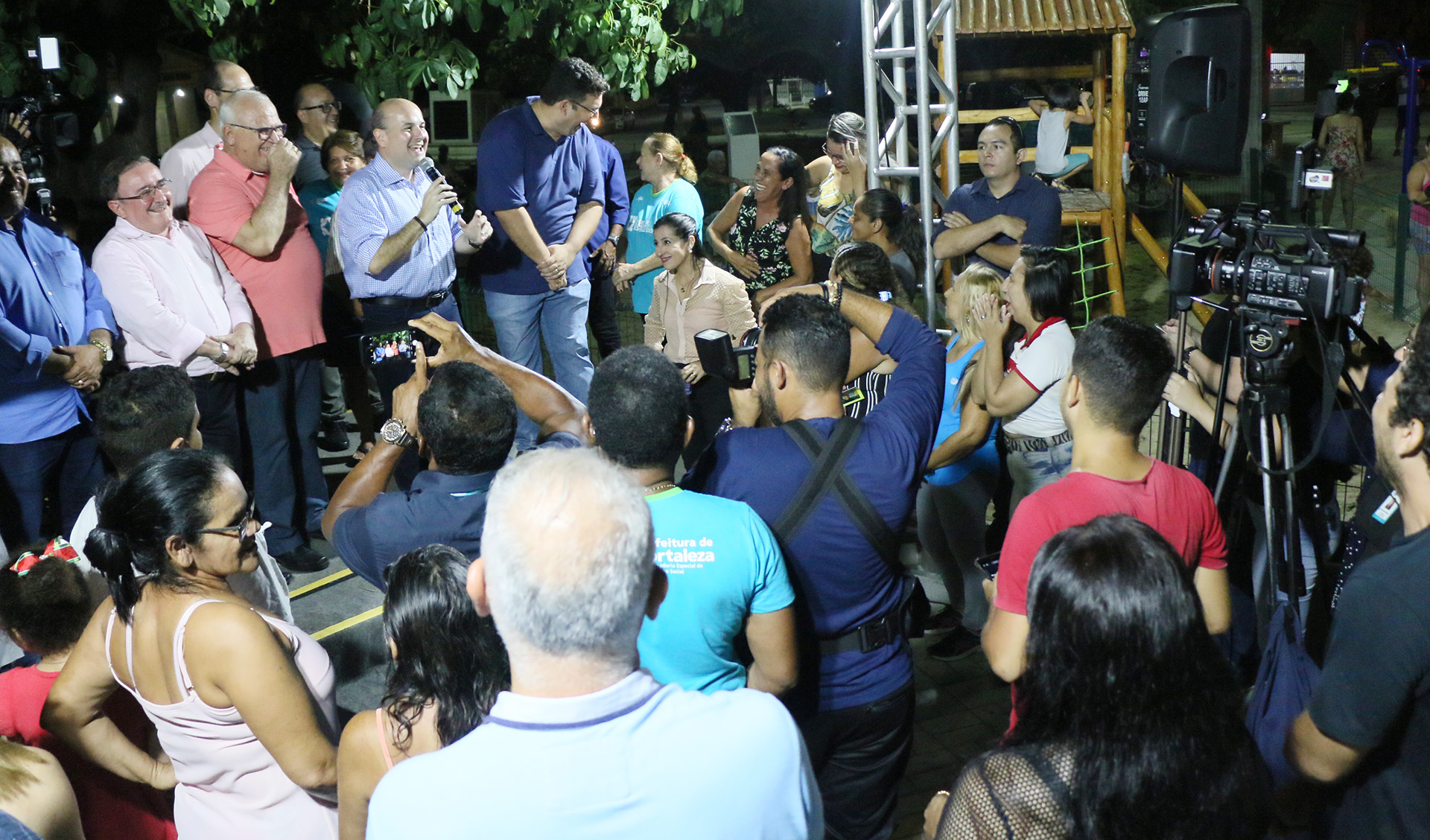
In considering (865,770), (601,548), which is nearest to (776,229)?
(865,770)

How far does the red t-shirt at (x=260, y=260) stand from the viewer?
467 centimetres

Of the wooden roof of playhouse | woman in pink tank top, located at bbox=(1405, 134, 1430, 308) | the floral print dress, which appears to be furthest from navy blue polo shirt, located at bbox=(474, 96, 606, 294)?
woman in pink tank top, located at bbox=(1405, 134, 1430, 308)

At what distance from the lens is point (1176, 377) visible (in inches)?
129

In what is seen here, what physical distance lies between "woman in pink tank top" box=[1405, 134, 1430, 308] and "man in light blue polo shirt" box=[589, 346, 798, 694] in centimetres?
802

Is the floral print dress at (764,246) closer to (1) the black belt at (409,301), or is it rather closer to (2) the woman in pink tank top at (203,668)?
(1) the black belt at (409,301)

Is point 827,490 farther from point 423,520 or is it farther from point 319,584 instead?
point 319,584

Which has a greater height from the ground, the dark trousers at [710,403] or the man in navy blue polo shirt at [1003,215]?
the man in navy blue polo shirt at [1003,215]

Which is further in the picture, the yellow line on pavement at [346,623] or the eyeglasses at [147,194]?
the eyeglasses at [147,194]

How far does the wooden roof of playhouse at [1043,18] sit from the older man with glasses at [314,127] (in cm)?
491

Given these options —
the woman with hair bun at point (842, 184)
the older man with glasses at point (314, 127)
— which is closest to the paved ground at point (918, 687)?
the woman with hair bun at point (842, 184)

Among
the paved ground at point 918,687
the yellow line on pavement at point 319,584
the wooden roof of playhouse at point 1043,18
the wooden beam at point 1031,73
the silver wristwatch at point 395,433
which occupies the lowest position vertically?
the paved ground at point 918,687

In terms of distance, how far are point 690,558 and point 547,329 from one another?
3.43 m

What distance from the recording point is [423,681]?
205 cm

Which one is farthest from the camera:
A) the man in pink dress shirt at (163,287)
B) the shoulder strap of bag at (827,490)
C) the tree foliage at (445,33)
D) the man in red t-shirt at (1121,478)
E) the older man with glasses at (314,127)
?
the tree foliage at (445,33)
